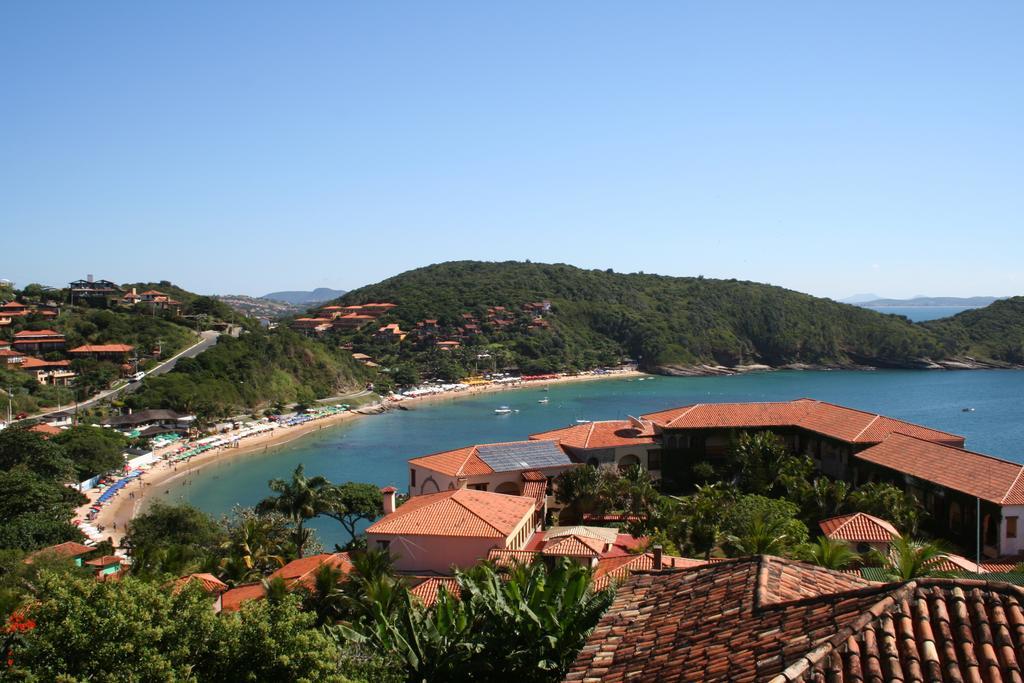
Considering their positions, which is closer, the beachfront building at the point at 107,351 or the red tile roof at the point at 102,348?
the red tile roof at the point at 102,348

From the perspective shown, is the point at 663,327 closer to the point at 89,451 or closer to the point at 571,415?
the point at 571,415

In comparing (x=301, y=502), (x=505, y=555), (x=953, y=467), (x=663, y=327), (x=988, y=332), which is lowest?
(x=301, y=502)

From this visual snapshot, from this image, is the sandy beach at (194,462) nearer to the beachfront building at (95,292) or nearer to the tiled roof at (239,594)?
the tiled roof at (239,594)

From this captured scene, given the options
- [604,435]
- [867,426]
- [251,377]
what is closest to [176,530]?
[604,435]

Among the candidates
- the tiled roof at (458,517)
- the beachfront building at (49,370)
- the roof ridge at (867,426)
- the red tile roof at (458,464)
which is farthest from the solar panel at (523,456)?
the beachfront building at (49,370)

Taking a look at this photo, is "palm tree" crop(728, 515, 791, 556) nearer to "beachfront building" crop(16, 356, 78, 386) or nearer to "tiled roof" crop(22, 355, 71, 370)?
"beachfront building" crop(16, 356, 78, 386)

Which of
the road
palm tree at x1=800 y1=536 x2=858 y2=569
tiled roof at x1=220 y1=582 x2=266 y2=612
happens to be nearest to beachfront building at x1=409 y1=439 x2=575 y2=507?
tiled roof at x1=220 y1=582 x2=266 y2=612

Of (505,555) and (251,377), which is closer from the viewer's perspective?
(505,555)
